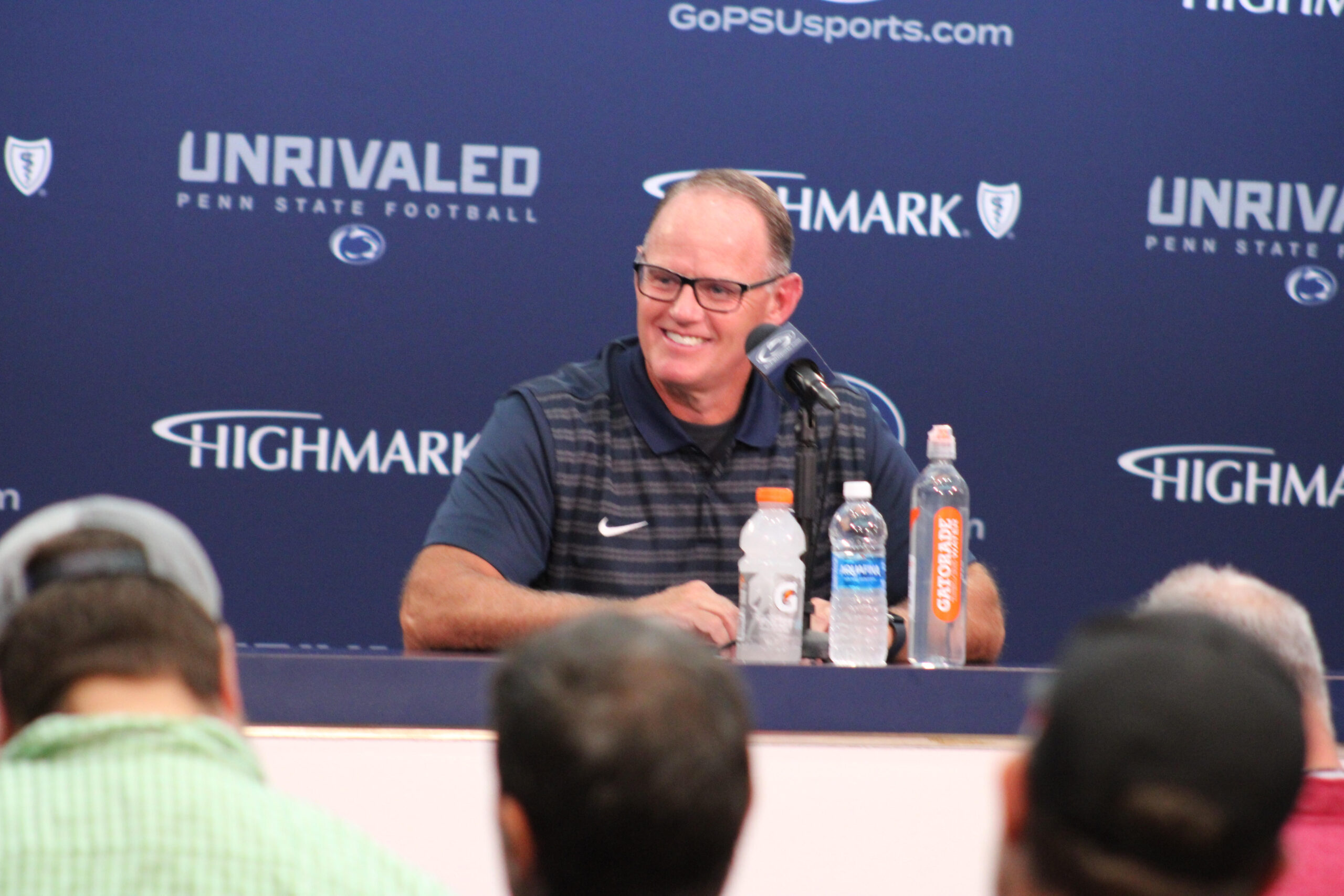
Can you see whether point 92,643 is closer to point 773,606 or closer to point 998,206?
point 773,606

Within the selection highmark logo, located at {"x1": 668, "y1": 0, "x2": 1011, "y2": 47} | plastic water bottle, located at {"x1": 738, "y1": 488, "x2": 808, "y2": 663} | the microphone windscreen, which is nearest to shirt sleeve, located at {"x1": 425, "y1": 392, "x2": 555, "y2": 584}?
plastic water bottle, located at {"x1": 738, "y1": 488, "x2": 808, "y2": 663}

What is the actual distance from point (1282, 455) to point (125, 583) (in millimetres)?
3077

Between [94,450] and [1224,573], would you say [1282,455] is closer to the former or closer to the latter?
[1224,573]

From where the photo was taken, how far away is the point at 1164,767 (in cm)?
62

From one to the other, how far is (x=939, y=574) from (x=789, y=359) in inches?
13.0

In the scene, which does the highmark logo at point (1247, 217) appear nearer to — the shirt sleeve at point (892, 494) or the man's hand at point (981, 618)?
the shirt sleeve at point (892, 494)

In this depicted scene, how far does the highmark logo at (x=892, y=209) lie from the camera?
325cm

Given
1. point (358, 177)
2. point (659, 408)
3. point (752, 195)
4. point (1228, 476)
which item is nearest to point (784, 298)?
point (752, 195)

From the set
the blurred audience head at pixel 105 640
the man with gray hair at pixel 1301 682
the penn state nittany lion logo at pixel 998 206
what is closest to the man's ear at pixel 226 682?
the blurred audience head at pixel 105 640

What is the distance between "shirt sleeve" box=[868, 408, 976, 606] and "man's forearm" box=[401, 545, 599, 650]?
1.75ft

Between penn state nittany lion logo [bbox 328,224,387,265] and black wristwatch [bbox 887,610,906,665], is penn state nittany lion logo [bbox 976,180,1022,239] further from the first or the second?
black wristwatch [bbox 887,610,906,665]

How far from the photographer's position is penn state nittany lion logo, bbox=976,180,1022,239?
10.8 ft

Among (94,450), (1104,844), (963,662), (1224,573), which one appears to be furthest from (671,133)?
(1104,844)

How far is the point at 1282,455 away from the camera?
11.0ft
